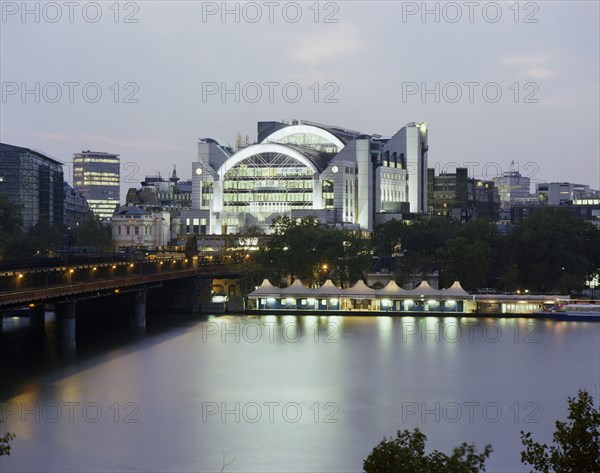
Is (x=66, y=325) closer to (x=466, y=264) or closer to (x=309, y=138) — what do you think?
(x=466, y=264)

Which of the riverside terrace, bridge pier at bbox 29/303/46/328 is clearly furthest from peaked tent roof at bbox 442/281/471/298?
bridge pier at bbox 29/303/46/328

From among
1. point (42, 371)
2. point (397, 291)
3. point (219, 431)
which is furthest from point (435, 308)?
point (219, 431)

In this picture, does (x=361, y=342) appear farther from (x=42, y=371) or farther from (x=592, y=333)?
(x=42, y=371)

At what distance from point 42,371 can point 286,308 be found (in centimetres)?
3135

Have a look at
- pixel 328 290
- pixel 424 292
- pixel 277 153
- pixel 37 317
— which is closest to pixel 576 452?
pixel 37 317

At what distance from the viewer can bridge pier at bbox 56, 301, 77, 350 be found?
54.4 m

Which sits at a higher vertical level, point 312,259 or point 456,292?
point 312,259

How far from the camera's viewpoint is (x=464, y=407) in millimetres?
40156

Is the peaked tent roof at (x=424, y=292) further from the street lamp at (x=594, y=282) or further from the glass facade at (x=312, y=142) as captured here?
the glass facade at (x=312, y=142)

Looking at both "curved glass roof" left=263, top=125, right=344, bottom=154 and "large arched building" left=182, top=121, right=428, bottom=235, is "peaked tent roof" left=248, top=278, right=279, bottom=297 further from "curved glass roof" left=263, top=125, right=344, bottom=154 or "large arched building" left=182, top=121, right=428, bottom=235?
"curved glass roof" left=263, top=125, right=344, bottom=154

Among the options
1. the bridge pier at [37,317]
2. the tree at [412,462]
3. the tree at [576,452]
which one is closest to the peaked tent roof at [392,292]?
the bridge pier at [37,317]

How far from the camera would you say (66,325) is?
54.8 meters

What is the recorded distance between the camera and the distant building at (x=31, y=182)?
459 feet

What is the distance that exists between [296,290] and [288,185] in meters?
48.7
